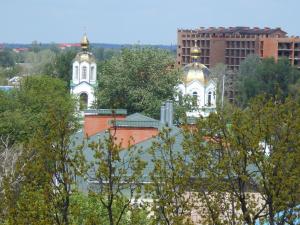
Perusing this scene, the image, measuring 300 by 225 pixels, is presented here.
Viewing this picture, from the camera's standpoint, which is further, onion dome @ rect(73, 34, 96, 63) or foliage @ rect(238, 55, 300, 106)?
foliage @ rect(238, 55, 300, 106)

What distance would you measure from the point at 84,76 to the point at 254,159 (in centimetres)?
5516

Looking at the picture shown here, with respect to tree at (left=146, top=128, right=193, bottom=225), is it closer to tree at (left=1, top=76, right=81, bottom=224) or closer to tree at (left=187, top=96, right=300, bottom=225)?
tree at (left=187, top=96, right=300, bottom=225)

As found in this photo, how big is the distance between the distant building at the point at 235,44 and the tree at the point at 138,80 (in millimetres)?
55835

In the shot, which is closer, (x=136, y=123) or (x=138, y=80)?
(x=136, y=123)

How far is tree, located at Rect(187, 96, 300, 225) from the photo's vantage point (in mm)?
14531

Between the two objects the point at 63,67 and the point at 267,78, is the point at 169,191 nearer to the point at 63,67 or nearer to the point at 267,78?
the point at 63,67

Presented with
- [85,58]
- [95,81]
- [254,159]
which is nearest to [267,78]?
[85,58]

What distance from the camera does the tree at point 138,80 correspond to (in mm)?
52688

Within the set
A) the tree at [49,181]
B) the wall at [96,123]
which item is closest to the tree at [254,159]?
the tree at [49,181]

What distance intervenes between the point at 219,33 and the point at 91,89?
195ft

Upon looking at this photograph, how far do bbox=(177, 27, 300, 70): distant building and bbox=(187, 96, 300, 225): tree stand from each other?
95043 millimetres

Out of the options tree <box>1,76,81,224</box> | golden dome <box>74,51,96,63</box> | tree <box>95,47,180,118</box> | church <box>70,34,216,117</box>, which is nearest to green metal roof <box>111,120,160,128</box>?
tree <box>95,47,180,118</box>

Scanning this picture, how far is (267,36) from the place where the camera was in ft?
389

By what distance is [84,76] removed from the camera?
229 feet
